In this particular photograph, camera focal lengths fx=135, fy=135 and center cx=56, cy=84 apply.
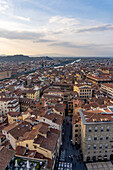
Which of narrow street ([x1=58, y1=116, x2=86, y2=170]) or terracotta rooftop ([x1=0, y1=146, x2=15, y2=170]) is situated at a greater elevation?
terracotta rooftop ([x1=0, y1=146, x2=15, y2=170])

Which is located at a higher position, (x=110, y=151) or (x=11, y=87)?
(x=11, y=87)

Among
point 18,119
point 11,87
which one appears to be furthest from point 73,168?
point 11,87

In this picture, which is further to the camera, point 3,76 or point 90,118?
point 3,76

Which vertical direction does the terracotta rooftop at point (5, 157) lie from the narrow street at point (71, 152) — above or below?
above

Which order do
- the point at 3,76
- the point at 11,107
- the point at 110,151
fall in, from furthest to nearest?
the point at 3,76 → the point at 11,107 → the point at 110,151

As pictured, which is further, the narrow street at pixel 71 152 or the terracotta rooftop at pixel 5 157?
the narrow street at pixel 71 152

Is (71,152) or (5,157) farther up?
(5,157)

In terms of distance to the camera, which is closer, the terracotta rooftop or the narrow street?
the terracotta rooftop

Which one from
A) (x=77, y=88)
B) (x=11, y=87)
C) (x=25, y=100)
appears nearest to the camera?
(x=25, y=100)

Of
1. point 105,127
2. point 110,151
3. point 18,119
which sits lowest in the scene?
point 110,151

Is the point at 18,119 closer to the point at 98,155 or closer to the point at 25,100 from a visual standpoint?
the point at 25,100

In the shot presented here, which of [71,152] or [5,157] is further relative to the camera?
[71,152]
